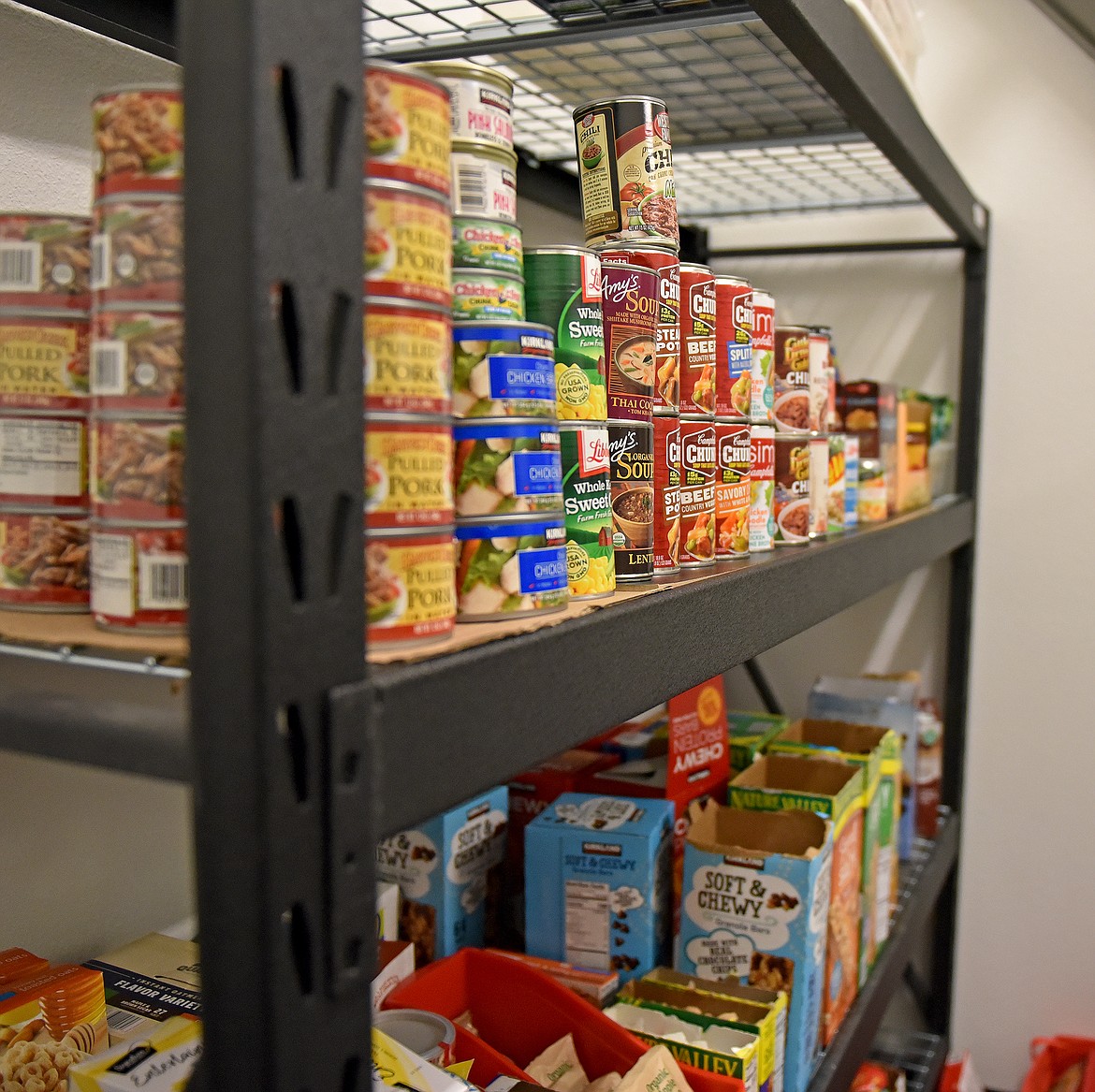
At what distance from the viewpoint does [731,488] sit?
110 centimetres

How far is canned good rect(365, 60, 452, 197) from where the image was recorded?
0.52m

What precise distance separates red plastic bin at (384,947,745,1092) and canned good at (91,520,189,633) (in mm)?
615

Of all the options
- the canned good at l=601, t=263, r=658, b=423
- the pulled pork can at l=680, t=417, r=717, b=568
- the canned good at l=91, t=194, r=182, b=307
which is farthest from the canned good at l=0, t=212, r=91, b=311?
the pulled pork can at l=680, t=417, r=717, b=568

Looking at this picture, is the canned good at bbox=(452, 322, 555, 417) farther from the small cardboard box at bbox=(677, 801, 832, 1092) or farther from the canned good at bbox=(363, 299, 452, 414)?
the small cardboard box at bbox=(677, 801, 832, 1092)

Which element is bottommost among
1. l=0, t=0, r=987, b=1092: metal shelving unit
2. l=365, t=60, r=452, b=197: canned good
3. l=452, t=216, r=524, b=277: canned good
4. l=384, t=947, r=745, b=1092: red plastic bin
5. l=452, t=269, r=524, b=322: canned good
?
l=384, t=947, r=745, b=1092: red plastic bin

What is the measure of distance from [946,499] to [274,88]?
2.11 metres

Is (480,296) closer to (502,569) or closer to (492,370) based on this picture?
(492,370)

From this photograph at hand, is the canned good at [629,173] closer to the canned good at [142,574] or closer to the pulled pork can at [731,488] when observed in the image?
the pulled pork can at [731,488]

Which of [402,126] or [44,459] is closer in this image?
[402,126]

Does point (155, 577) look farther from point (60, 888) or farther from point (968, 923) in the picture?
point (968, 923)

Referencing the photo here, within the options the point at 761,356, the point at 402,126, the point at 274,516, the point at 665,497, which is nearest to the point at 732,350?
the point at 761,356

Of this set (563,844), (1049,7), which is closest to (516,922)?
(563,844)

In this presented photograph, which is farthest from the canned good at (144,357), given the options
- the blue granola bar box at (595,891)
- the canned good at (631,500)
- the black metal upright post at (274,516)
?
the blue granola bar box at (595,891)

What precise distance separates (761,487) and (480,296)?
601mm
